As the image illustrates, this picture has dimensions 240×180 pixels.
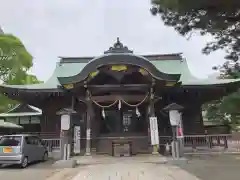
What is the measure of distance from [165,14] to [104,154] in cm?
873

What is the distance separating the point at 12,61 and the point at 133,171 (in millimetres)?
17304

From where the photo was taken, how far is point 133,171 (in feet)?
28.0

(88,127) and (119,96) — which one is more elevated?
(119,96)

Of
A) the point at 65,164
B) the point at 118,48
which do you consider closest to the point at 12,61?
the point at 118,48

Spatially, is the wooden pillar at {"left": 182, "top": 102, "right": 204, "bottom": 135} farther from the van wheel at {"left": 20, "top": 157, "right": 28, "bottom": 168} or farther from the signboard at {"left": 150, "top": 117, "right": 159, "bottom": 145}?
the van wheel at {"left": 20, "top": 157, "right": 28, "bottom": 168}

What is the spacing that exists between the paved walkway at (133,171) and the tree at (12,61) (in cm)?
1423

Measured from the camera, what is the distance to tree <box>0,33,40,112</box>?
71.3ft

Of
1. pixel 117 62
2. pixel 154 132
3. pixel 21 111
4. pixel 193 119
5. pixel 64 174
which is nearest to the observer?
pixel 64 174

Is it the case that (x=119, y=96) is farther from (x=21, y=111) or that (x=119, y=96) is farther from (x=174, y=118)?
(x=21, y=111)

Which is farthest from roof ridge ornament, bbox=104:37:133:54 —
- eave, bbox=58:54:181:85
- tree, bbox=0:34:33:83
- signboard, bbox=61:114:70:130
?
tree, bbox=0:34:33:83

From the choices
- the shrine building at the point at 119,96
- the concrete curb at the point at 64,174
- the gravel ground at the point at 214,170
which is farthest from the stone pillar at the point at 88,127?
the gravel ground at the point at 214,170

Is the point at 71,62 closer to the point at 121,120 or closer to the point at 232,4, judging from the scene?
the point at 121,120

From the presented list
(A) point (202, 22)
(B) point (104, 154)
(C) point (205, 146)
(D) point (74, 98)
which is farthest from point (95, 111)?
(A) point (202, 22)

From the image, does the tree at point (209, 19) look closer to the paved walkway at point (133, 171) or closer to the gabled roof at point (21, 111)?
the paved walkway at point (133, 171)
